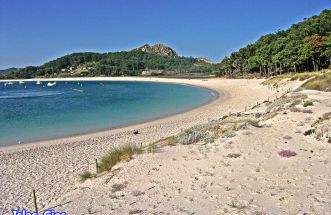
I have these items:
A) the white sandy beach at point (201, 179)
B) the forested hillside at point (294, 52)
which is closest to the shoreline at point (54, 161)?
the white sandy beach at point (201, 179)

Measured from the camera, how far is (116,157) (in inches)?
548

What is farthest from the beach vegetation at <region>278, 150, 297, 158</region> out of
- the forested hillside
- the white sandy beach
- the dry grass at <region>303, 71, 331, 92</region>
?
the forested hillside

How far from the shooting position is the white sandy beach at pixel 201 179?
353 inches

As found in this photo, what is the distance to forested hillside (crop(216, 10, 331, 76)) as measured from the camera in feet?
216

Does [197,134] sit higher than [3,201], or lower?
higher

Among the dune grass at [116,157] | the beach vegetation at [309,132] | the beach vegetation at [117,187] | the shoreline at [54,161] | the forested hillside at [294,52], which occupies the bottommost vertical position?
the shoreline at [54,161]

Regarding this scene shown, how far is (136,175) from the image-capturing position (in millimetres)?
11789

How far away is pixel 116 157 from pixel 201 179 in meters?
4.35

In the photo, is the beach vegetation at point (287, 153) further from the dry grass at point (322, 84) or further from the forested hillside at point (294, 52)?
the forested hillside at point (294, 52)

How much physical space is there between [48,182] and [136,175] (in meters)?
4.63

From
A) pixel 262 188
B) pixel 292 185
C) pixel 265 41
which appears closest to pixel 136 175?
pixel 262 188

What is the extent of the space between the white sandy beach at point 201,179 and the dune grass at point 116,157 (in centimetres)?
61

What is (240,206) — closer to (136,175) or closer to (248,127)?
(136,175)

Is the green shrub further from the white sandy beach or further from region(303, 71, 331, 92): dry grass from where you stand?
region(303, 71, 331, 92): dry grass
